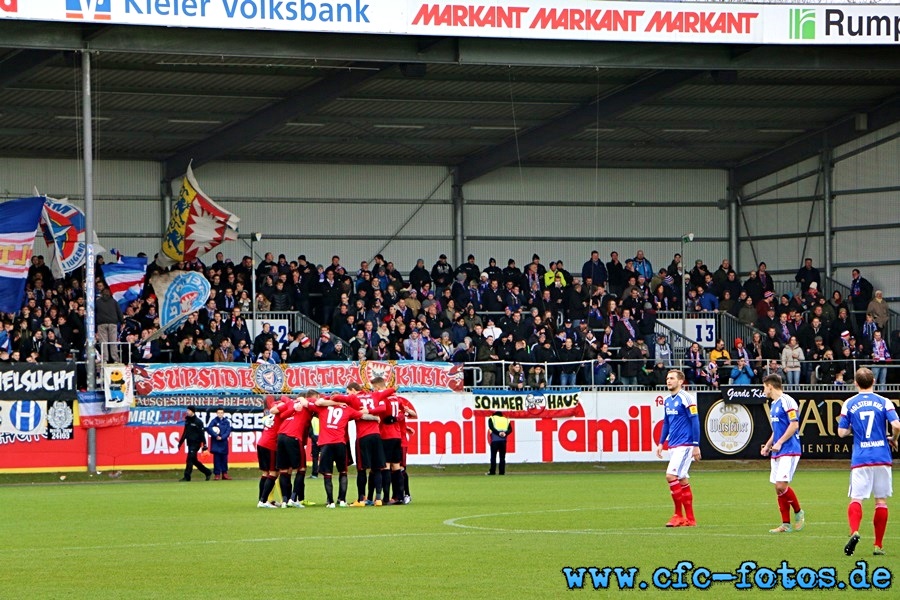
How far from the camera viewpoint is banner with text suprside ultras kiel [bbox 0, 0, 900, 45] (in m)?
33.4

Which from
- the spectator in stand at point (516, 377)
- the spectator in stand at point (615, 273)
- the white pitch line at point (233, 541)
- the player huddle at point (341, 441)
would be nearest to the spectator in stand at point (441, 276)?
the spectator in stand at point (615, 273)

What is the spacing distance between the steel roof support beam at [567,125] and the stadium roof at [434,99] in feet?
0.18

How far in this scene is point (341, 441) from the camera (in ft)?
74.7

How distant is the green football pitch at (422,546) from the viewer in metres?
12.4

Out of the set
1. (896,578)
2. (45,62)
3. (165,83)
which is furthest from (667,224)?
(896,578)

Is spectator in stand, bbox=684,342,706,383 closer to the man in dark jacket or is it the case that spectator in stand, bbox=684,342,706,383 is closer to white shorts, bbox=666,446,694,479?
the man in dark jacket

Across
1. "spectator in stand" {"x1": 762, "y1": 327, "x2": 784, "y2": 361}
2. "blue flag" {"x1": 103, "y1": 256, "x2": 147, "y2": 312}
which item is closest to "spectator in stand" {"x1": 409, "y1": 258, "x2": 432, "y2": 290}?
"blue flag" {"x1": 103, "y1": 256, "x2": 147, "y2": 312}

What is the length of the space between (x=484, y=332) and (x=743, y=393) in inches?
278

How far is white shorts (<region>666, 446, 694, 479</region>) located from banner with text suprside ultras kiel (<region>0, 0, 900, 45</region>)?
61.7ft

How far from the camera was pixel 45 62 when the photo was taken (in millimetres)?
35219

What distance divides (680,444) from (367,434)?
5.99 meters

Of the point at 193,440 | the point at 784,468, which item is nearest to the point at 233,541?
the point at 784,468

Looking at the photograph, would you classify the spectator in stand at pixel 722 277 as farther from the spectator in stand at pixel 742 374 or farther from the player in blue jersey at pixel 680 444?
the player in blue jersey at pixel 680 444

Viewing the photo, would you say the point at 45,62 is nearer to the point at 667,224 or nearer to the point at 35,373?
the point at 35,373
